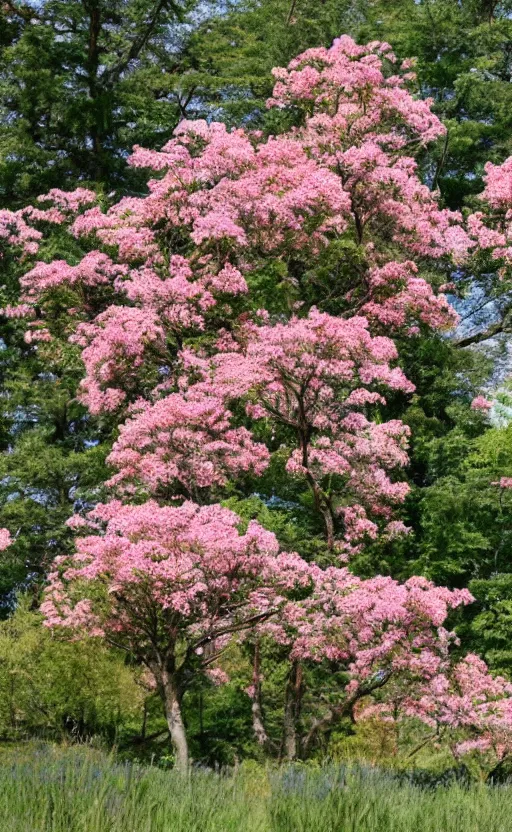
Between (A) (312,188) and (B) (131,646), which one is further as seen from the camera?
(A) (312,188)

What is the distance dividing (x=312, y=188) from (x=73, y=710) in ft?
29.0

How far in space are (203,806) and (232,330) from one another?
35.5 feet

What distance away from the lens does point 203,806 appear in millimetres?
4609

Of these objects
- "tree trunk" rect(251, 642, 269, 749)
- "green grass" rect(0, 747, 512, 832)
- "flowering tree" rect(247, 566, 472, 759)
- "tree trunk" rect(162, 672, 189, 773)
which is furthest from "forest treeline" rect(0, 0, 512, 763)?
"green grass" rect(0, 747, 512, 832)

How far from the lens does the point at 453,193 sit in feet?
71.6

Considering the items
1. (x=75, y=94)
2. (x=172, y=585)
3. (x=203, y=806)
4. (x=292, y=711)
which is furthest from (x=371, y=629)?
(x=75, y=94)

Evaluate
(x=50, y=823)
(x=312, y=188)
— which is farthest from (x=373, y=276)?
(x=50, y=823)

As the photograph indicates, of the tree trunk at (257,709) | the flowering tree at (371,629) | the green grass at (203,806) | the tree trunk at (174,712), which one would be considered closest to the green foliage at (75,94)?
the tree trunk at (257,709)

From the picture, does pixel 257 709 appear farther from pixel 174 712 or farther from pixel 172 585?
pixel 172 585

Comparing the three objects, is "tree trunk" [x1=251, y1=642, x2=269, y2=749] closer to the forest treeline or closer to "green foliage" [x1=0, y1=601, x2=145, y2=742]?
the forest treeline

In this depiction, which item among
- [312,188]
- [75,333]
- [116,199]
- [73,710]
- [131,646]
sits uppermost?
[116,199]

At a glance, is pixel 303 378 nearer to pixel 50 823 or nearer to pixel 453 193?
pixel 50 823

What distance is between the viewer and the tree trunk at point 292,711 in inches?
451

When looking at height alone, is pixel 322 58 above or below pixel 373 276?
above
